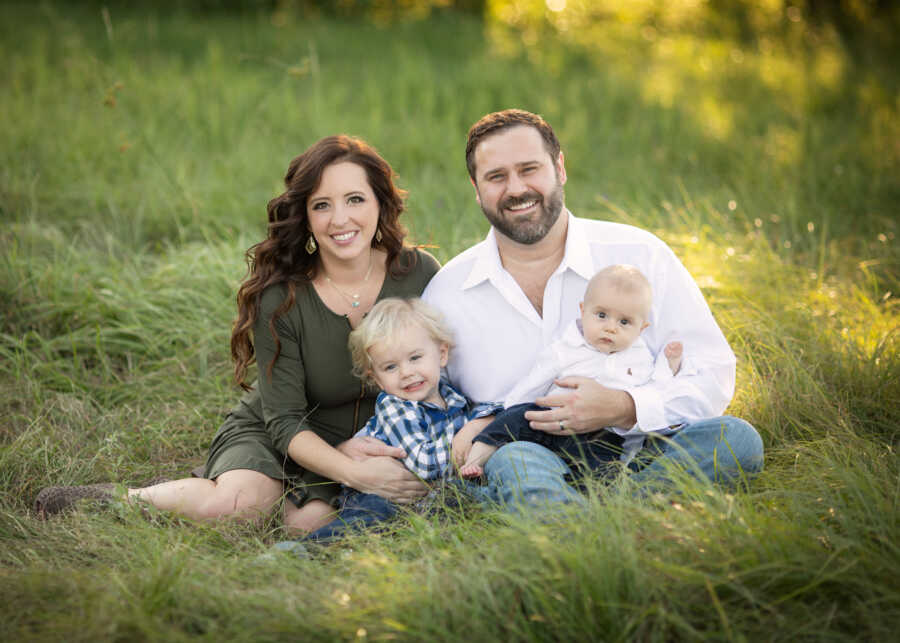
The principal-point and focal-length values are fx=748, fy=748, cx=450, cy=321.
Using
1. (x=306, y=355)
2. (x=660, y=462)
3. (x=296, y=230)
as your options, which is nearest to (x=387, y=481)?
(x=306, y=355)

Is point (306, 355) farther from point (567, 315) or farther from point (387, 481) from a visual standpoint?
point (567, 315)

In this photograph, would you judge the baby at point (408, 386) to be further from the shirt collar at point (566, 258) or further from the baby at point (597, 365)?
the shirt collar at point (566, 258)

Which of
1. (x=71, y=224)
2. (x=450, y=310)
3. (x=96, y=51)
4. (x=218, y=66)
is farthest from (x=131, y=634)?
(x=96, y=51)

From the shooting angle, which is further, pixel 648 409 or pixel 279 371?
pixel 279 371

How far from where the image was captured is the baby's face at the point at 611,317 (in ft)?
10.4

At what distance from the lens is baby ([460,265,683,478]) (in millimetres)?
3201

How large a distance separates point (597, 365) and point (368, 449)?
112cm

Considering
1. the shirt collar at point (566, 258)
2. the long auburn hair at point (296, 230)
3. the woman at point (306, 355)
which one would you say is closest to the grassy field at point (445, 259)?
the woman at point (306, 355)

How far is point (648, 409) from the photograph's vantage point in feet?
10.6

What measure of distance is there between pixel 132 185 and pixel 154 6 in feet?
34.3

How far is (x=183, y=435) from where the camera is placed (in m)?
4.30

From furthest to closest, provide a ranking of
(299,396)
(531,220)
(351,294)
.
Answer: (351,294) < (299,396) < (531,220)

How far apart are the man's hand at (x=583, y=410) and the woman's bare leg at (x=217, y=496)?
1.34 m

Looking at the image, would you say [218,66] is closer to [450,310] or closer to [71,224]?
A: [71,224]
